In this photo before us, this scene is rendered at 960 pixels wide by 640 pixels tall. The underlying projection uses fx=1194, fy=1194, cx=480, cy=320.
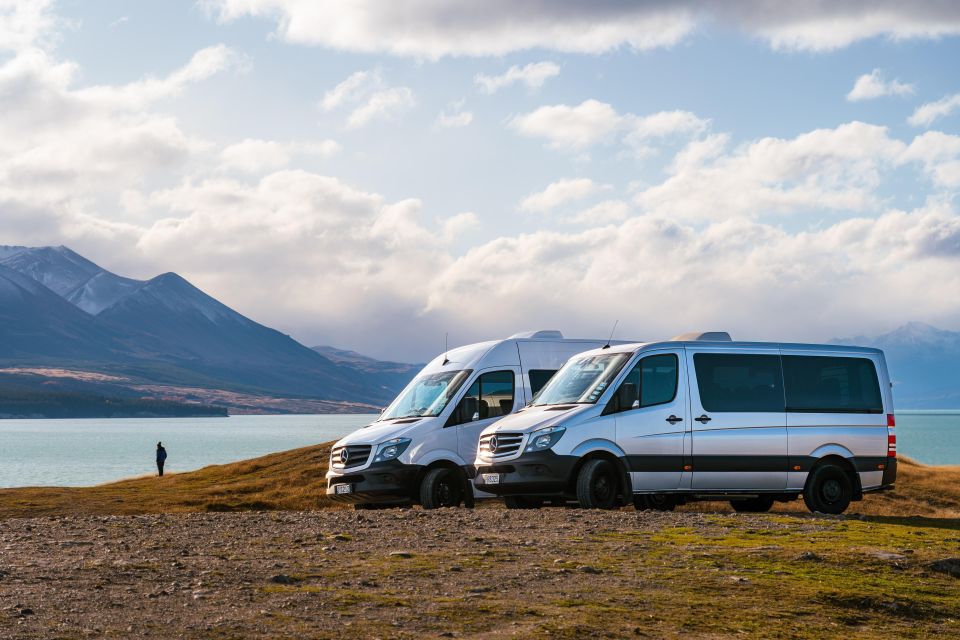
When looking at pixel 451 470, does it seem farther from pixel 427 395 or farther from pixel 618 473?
pixel 618 473

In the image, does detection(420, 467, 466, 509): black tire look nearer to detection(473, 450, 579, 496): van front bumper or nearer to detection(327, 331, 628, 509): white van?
detection(327, 331, 628, 509): white van

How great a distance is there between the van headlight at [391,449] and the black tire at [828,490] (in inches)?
274

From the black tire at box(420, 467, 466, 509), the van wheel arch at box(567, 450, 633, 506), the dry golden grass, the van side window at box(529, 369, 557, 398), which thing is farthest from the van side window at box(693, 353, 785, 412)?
the dry golden grass

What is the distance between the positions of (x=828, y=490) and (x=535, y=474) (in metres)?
5.51

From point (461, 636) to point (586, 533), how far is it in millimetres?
6297

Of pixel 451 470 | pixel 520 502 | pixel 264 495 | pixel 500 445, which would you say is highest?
pixel 500 445

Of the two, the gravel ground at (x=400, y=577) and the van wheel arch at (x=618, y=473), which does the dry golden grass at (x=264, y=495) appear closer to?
the van wheel arch at (x=618, y=473)

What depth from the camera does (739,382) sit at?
→ 20125mm

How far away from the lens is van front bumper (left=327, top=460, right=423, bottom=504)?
20906mm

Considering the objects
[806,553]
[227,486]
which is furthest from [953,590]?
[227,486]

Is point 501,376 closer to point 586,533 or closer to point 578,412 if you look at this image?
point 578,412

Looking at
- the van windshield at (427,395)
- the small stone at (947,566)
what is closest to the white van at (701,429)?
the van windshield at (427,395)

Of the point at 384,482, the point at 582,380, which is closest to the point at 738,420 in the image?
the point at 582,380

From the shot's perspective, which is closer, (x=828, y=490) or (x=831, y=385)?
(x=828, y=490)
